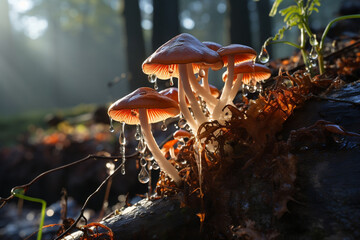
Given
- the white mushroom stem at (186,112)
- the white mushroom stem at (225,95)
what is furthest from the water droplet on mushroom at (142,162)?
the white mushroom stem at (225,95)

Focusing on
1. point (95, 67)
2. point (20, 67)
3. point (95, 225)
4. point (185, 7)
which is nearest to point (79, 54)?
point (95, 67)

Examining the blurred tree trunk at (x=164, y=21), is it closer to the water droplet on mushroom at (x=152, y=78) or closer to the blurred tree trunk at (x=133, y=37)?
the blurred tree trunk at (x=133, y=37)

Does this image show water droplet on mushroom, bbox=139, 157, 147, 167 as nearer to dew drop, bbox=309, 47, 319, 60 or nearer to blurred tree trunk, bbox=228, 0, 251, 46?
dew drop, bbox=309, 47, 319, 60

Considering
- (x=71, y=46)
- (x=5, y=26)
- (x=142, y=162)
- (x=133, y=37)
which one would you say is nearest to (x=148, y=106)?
(x=142, y=162)

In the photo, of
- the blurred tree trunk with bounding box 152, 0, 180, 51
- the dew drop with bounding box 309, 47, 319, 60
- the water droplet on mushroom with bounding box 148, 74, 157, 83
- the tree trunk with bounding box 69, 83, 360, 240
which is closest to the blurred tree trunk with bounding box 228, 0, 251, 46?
the blurred tree trunk with bounding box 152, 0, 180, 51

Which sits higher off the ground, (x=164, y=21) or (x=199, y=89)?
(x=164, y=21)

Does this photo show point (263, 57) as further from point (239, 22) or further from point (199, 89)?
point (239, 22)

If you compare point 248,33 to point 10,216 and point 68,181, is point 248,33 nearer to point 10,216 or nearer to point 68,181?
point 68,181
